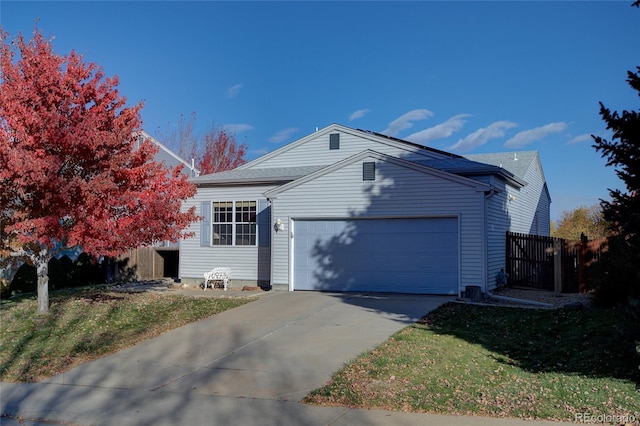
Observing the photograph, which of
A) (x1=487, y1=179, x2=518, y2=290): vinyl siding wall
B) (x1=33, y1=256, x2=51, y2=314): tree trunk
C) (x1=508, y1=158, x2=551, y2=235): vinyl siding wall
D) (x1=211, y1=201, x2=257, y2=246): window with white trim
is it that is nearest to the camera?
(x1=33, y1=256, x2=51, y2=314): tree trunk

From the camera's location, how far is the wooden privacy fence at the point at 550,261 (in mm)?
16859

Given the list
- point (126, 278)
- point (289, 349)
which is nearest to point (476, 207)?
point (289, 349)

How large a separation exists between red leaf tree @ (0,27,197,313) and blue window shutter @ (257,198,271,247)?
18.1ft

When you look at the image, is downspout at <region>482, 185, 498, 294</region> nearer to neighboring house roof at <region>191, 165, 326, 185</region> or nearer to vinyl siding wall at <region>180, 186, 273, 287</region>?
neighboring house roof at <region>191, 165, 326, 185</region>

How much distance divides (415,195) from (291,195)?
3881 millimetres

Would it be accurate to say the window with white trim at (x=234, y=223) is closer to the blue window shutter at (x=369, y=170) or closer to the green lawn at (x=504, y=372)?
the blue window shutter at (x=369, y=170)

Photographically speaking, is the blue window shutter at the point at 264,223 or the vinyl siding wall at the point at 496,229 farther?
the blue window shutter at the point at 264,223

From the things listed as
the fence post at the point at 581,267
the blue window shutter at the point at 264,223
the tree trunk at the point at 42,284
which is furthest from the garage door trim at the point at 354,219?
the tree trunk at the point at 42,284

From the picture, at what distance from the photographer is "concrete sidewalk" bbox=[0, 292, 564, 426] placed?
6.20 metres

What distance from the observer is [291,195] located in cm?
1677

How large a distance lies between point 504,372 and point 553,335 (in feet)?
8.88

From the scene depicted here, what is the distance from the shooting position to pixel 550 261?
17203 millimetres

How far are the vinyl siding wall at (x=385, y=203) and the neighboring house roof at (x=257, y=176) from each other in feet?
4.56

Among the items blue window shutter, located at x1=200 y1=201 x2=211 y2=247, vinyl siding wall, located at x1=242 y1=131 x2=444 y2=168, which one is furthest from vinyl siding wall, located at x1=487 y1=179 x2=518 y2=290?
blue window shutter, located at x1=200 y1=201 x2=211 y2=247
